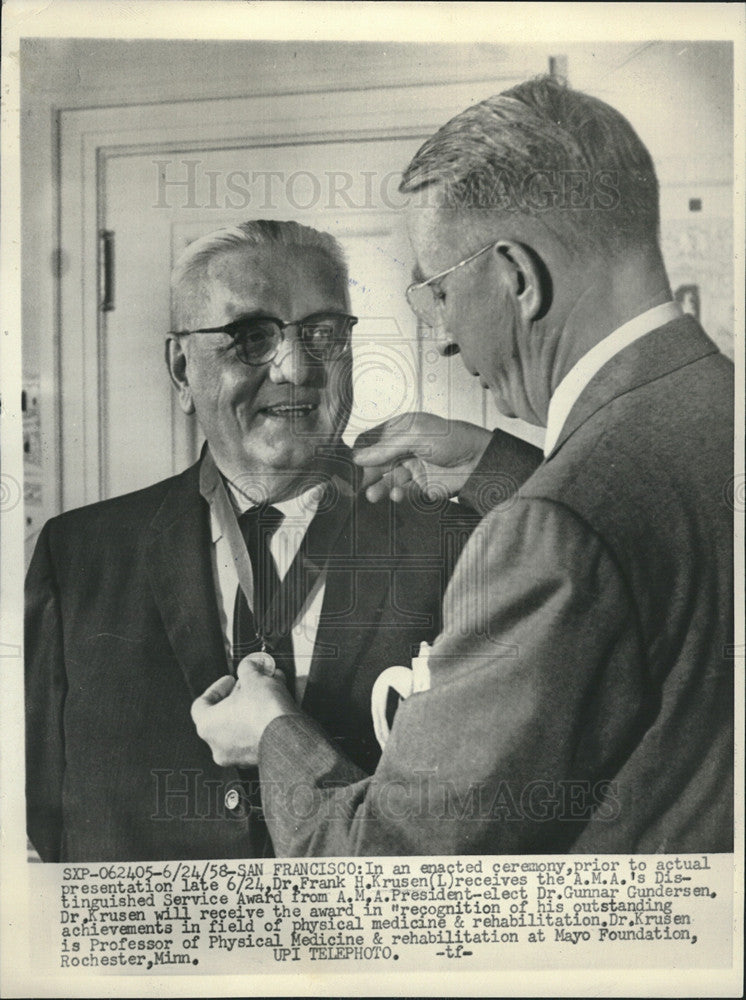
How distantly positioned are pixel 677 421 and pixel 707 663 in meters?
0.36

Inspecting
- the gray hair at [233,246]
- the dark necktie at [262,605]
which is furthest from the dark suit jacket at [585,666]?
the gray hair at [233,246]

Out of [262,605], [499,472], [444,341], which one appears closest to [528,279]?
[444,341]

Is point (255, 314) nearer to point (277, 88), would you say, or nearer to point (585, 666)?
point (277, 88)

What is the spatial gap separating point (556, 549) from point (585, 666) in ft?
0.56

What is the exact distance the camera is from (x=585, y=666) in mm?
1439

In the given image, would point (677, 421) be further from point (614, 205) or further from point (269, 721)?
point (269, 721)

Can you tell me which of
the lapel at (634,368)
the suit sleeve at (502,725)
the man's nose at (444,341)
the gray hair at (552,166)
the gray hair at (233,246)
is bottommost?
the suit sleeve at (502,725)

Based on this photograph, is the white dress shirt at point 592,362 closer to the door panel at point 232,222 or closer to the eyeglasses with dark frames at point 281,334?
the door panel at point 232,222

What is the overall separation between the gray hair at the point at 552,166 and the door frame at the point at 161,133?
0.04 meters

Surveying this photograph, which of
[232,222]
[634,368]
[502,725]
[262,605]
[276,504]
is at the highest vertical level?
[232,222]

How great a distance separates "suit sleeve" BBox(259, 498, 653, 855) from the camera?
144 centimetres

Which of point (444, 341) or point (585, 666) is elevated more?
point (444, 341)

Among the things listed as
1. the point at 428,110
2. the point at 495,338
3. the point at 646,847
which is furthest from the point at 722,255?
the point at 646,847

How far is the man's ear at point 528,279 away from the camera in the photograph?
1.47 m
